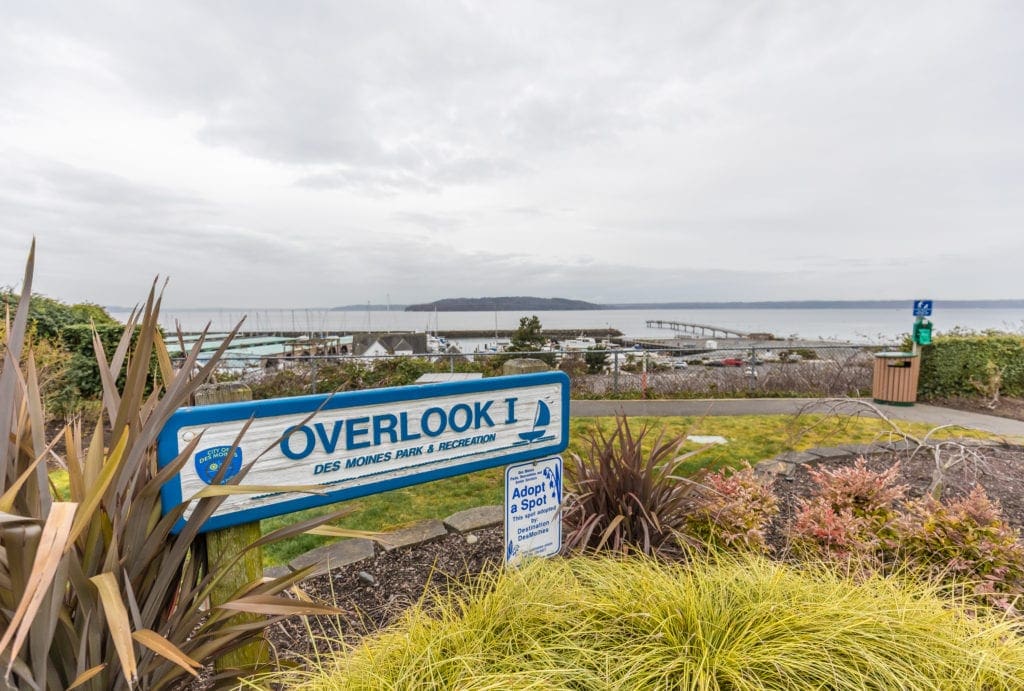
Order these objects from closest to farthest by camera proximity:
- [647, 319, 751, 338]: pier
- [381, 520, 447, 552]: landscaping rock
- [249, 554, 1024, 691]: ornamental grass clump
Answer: [249, 554, 1024, 691]: ornamental grass clump, [381, 520, 447, 552]: landscaping rock, [647, 319, 751, 338]: pier

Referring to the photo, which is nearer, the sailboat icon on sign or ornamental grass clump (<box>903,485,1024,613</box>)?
ornamental grass clump (<box>903,485,1024,613</box>)

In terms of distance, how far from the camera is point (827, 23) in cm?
621

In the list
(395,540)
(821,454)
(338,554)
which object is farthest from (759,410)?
(338,554)

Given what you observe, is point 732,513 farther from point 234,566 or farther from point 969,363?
point 969,363

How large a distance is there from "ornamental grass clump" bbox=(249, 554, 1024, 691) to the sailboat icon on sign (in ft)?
2.99

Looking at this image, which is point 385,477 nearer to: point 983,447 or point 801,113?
point 983,447

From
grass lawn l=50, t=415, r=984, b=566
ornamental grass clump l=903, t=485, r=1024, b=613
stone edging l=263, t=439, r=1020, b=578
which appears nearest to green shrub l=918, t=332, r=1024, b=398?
grass lawn l=50, t=415, r=984, b=566

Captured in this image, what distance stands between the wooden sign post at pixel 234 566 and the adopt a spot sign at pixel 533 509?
46.0 inches

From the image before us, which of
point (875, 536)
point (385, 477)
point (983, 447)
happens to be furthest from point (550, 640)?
point (983, 447)

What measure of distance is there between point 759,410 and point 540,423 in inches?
250

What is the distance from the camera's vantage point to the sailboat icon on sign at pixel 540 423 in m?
2.78

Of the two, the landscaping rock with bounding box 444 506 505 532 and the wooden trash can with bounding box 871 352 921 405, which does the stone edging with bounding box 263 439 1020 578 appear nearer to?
the landscaping rock with bounding box 444 506 505 532

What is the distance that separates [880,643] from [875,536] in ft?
4.90

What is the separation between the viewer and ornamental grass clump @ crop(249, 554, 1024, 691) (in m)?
1.43
